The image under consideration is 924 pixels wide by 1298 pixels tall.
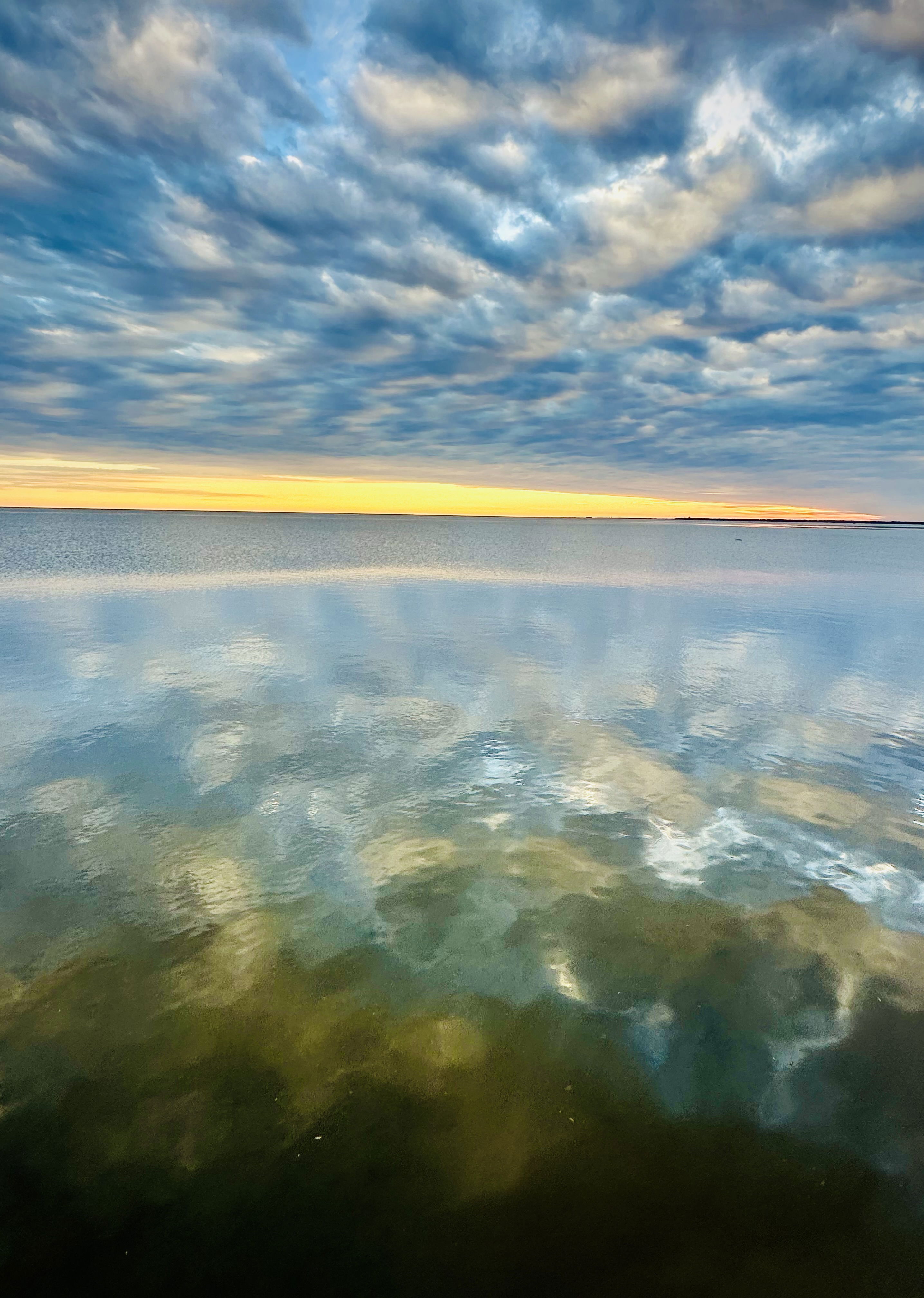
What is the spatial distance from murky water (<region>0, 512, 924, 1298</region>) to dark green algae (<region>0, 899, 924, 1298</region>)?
0.03 meters

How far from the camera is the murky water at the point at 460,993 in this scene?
4875 mm

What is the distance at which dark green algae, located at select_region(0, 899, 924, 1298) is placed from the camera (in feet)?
15.3

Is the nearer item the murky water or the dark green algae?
the dark green algae

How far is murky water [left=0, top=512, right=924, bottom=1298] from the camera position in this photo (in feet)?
16.0

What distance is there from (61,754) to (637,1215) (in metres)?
12.9

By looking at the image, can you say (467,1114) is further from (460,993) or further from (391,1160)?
(460,993)

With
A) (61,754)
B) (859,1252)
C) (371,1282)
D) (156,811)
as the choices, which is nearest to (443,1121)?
(371,1282)

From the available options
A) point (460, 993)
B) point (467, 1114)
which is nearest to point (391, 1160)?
point (467, 1114)

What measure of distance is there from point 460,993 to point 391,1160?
6.47ft

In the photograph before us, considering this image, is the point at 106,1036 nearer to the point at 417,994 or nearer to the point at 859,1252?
the point at 417,994

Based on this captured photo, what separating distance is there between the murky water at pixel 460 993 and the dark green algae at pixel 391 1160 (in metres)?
0.03

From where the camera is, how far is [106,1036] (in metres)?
6.45

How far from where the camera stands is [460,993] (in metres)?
7.21

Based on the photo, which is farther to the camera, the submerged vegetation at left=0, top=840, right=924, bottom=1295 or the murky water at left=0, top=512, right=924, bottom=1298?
→ the murky water at left=0, top=512, right=924, bottom=1298
